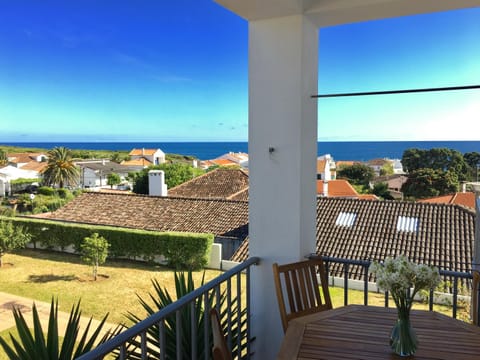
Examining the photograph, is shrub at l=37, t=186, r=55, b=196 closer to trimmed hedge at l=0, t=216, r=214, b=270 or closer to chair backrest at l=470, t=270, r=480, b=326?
trimmed hedge at l=0, t=216, r=214, b=270

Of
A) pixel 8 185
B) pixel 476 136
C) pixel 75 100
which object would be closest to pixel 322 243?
A: pixel 476 136

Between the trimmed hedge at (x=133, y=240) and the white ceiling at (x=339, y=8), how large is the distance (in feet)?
28.5

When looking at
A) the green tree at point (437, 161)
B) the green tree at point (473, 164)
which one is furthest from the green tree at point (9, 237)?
the green tree at point (473, 164)

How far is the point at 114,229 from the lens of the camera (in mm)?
11820

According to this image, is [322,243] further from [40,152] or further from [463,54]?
[40,152]

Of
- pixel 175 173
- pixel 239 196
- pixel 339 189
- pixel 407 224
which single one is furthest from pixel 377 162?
pixel 175 173

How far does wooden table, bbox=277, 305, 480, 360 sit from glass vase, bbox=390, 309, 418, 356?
0.02 metres

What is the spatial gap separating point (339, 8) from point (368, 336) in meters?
1.55

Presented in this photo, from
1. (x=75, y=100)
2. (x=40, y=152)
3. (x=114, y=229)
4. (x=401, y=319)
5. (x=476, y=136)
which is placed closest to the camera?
(x=401, y=319)

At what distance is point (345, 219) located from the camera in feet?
29.9

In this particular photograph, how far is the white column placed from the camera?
6.21 ft

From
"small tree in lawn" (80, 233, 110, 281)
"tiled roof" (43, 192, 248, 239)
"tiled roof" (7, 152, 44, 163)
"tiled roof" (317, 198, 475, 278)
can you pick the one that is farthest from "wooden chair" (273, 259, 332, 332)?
"tiled roof" (7, 152, 44, 163)

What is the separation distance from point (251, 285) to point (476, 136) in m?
3.74

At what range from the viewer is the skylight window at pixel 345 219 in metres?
8.98
